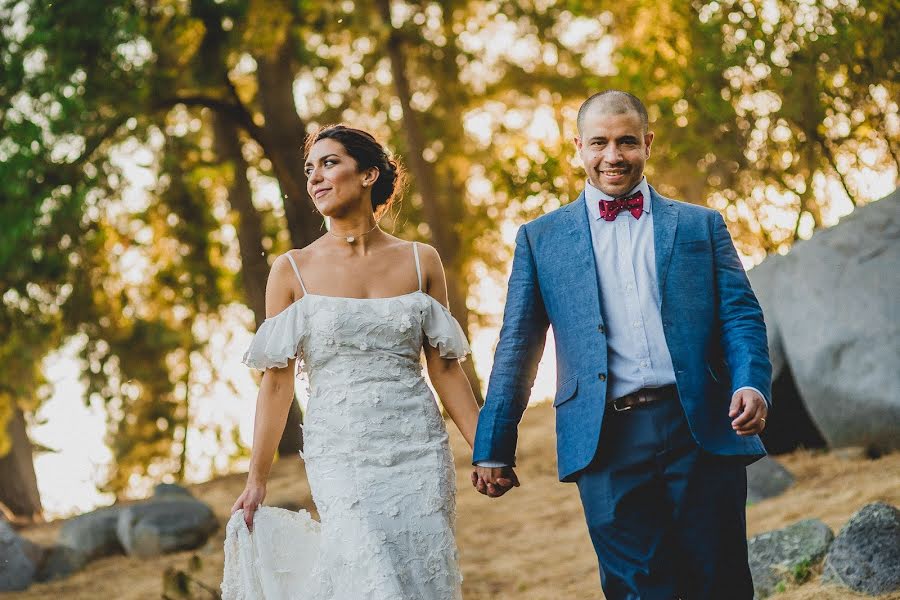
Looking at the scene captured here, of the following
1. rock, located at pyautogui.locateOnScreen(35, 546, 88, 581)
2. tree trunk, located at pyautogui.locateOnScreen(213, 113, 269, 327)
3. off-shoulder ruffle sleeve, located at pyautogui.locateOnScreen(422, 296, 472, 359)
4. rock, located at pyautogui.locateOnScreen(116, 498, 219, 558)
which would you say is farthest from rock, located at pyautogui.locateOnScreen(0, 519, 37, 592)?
off-shoulder ruffle sleeve, located at pyautogui.locateOnScreen(422, 296, 472, 359)

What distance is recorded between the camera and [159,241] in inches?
714

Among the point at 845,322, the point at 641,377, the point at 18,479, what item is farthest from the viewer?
the point at 18,479

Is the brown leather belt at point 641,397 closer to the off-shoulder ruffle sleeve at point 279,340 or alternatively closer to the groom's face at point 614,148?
the groom's face at point 614,148

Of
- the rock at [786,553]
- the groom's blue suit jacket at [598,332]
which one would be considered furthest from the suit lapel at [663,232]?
the rock at [786,553]

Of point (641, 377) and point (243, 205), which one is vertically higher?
point (243, 205)

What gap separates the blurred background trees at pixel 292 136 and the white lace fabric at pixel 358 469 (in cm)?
554

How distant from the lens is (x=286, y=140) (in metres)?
13.5

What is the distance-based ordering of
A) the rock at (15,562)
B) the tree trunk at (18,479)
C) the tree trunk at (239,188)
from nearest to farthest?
1. the rock at (15,562)
2. the tree trunk at (239,188)
3. the tree trunk at (18,479)

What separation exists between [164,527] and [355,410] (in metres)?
7.06

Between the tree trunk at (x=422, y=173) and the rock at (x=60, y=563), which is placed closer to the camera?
the rock at (x=60, y=563)

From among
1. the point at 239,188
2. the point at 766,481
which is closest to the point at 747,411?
the point at 766,481

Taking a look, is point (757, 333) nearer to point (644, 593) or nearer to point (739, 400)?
point (739, 400)

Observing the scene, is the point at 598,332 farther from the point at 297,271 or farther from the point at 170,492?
the point at 170,492

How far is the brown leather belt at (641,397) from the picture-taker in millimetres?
3957
